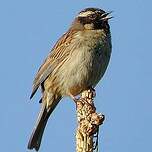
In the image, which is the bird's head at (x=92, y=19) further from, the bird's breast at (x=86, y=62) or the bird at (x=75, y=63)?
the bird's breast at (x=86, y=62)

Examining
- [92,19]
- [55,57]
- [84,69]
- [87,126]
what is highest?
[92,19]

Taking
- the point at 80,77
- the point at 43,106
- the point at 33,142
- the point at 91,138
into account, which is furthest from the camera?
the point at 43,106

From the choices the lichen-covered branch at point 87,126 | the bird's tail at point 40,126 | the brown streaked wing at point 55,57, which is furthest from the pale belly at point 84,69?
the lichen-covered branch at point 87,126

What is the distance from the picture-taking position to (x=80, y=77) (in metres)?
7.43

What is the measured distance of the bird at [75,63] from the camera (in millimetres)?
7352

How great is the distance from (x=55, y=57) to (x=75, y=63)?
71 cm

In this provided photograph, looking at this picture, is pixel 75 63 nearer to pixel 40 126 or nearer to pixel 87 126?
pixel 40 126

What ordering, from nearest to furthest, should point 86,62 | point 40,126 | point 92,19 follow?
point 86,62 < point 40,126 < point 92,19

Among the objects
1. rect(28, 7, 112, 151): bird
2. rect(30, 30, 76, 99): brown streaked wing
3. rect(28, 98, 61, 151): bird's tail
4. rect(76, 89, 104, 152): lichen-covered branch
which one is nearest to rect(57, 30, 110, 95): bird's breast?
rect(28, 7, 112, 151): bird

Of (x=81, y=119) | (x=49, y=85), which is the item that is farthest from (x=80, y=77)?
(x=81, y=119)

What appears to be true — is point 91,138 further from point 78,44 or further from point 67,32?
point 67,32

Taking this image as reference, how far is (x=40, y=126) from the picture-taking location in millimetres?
7715

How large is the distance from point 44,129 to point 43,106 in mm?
431

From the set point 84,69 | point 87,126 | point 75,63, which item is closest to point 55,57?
point 75,63
